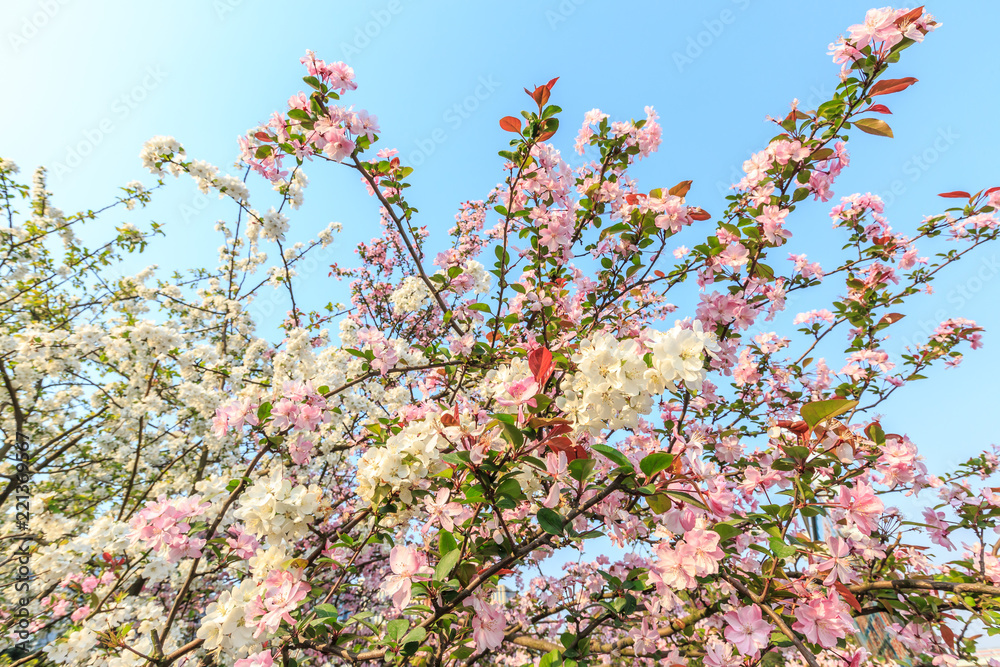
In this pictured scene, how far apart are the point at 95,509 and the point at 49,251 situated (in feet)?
10.8

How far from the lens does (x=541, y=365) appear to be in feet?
4.01

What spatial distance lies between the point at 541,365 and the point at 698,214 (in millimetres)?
1729

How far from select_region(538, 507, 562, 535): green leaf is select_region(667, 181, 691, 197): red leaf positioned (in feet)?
6.28

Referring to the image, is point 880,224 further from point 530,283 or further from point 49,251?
point 49,251

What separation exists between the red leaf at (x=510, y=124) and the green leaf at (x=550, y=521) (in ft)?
6.17

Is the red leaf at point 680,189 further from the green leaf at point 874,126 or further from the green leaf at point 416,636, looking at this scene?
the green leaf at point 416,636

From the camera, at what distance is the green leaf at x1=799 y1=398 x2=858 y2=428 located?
1.22 metres

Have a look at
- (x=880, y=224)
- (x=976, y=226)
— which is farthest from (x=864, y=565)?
(x=976, y=226)

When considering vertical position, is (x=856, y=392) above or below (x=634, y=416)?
above

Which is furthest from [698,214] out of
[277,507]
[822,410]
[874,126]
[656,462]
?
[277,507]

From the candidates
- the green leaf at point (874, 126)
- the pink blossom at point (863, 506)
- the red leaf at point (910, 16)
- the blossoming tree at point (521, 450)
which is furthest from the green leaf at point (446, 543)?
the red leaf at point (910, 16)

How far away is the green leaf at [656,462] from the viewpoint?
110 centimetres

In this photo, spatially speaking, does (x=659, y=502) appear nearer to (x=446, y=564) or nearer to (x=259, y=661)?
(x=446, y=564)

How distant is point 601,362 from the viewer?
1.20m
